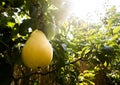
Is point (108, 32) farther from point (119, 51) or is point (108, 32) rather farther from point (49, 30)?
point (49, 30)

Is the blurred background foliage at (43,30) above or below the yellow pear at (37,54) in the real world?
above

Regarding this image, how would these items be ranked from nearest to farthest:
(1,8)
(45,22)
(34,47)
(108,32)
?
(34,47) → (45,22) → (1,8) → (108,32)

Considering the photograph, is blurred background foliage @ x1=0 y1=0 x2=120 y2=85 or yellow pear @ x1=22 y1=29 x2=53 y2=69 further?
blurred background foliage @ x1=0 y1=0 x2=120 y2=85

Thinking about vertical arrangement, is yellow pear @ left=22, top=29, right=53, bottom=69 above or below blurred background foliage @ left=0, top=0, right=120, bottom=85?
below

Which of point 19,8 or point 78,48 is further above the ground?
point 19,8

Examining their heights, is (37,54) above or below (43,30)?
below

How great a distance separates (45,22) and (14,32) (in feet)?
0.68

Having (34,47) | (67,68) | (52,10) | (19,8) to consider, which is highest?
(19,8)

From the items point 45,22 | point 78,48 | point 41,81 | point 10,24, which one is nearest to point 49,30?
point 45,22

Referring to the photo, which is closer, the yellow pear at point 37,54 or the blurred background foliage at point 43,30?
the yellow pear at point 37,54

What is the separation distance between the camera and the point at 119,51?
1.50 meters

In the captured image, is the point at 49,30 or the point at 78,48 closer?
the point at 49,30

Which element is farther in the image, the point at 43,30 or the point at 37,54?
the point at 43,30

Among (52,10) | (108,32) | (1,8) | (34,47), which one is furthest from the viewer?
(108,32)
